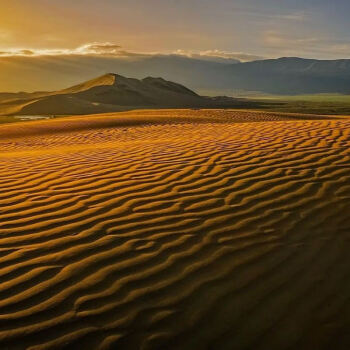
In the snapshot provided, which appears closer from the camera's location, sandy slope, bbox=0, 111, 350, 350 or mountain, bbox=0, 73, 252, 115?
sandy slope, bbox=0, 111, 350, 350

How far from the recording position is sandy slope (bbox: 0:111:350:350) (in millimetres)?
2922

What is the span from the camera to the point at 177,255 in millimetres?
3842

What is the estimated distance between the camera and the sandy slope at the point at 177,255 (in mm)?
2922

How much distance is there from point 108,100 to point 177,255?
8921cm

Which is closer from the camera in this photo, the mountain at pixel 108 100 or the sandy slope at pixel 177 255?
the sandy slope at pixel 177 255

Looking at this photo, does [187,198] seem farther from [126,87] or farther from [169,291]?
[126,87]

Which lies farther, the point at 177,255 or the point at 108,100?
→ the point at 108,100

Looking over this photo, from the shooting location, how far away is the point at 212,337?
2.87 meters

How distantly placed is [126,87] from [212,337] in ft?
337

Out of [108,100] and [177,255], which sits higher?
[177,255]

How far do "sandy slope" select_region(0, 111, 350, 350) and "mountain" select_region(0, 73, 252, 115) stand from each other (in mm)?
56390

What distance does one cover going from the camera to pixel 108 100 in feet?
297

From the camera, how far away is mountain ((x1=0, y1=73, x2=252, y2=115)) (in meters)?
65.8

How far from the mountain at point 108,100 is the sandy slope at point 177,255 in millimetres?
56390
